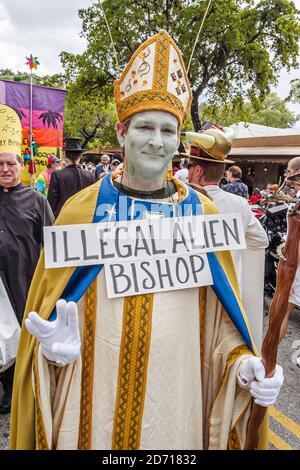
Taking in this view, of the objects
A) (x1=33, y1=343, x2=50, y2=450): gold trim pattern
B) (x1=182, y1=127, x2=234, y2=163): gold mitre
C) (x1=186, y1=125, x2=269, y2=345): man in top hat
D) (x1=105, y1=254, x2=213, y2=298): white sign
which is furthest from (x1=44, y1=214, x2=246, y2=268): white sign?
(x1=182, y1=127, x2=234, y2=163): gold mitre

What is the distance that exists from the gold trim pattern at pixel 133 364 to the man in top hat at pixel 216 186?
4.52 feet

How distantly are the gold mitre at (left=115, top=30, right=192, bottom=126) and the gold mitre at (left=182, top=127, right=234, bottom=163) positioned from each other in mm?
1084

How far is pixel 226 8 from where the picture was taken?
43.8 feet

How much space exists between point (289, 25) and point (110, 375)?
15.7 metres

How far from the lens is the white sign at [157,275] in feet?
5.09

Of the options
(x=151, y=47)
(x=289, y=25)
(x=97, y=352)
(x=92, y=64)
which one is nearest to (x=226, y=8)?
(x=289, y=25)

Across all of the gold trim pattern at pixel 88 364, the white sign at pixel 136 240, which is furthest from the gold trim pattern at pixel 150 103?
the gold trim pattern at pixel 88 364

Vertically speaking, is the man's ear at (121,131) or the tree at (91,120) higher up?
the tree at (91,120)

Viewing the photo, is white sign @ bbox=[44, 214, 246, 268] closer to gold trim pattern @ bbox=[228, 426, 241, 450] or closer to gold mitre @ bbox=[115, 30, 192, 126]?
gold mitre @ bbox=[115, 30, 192, 126]

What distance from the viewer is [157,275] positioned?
159 cm

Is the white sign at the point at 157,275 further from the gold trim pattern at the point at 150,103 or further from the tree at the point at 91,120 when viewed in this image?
the tree at the point at 91,120

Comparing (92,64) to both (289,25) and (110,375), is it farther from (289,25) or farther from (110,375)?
(110,375)

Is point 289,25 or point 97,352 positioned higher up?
point 289,25

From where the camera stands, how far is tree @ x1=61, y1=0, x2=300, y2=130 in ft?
44.2
